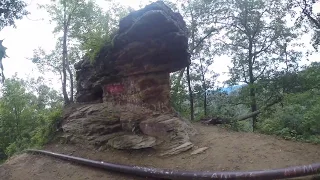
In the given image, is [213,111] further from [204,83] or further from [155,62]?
[155,62]

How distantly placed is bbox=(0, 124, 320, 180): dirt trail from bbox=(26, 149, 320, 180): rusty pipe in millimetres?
207

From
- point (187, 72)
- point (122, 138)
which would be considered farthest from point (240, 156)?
point (187, 72)

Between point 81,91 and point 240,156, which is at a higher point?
point 81,91

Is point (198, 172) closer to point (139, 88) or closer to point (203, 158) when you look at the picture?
point (203, 158)

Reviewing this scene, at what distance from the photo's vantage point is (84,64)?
1149 centimetres

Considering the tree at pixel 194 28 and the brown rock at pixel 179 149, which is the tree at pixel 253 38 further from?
the brown rock at pixel 179 149

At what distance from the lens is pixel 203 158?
292 inches

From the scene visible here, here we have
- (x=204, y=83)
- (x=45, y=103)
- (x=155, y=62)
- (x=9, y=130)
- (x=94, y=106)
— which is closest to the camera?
(x=155, y=62)

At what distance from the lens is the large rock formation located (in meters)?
8.70

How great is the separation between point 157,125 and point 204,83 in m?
12.3

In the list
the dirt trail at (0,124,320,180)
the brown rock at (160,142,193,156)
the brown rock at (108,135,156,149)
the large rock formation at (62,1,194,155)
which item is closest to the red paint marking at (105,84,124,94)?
the large rock formation at (62,1,194,155)

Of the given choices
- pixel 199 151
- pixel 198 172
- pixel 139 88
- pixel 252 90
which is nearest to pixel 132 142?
pixel 139 88

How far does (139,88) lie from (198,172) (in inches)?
163

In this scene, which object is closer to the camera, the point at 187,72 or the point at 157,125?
the point at 157,125
